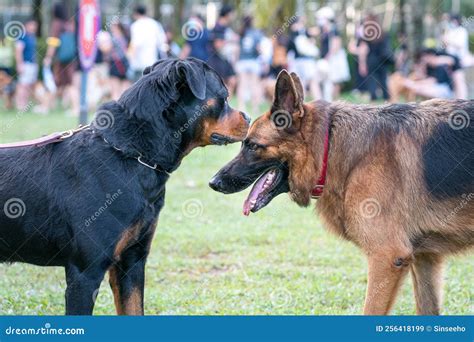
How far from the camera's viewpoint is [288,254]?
30.0ft

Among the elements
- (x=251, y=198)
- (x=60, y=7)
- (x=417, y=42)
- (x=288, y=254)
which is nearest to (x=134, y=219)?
(x=251, y=198)

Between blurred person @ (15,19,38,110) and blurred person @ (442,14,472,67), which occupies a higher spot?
blurred person @ (442,14,472,67)

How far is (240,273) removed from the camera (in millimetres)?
8359

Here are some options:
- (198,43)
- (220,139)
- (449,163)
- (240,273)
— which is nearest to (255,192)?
(220,139)

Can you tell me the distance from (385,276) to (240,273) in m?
2.90

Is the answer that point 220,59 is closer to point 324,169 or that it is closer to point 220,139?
point 220,139

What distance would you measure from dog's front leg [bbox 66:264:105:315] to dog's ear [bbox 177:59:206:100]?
1404 mm

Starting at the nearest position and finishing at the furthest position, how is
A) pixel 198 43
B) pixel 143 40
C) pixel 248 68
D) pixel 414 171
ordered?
pixel 414 171 < pixel 143 40 < pixel 198 43 < pixel 248 68

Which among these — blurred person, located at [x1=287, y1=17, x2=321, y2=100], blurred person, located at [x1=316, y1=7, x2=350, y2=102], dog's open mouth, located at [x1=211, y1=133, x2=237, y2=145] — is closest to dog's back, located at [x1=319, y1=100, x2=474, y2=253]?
dog's open mouth, located at [x1=211, y1=133, x2=237, y2=145]

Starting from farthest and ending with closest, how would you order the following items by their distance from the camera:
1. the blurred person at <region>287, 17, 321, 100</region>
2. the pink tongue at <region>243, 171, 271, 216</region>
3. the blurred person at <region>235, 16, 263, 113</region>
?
the blurred person at <region>287, 17, 321, 100</region>, the blurred person at <region>235, 16, 263, 113</region>, the pink tongue at <region>243, 171, 271, 216</region>

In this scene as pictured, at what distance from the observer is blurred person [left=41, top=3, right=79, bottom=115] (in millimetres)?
23969

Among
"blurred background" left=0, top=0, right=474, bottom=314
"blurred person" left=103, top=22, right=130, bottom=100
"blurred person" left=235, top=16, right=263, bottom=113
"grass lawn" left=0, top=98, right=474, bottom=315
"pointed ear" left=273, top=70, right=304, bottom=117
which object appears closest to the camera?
"pointed ear" left=273, top=70, right=304, bottom=117

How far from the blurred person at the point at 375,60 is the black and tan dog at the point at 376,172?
68.0 feet

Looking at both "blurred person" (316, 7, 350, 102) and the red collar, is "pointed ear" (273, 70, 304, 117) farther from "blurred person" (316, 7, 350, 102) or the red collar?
"blurred person" (316, 7, 350, 102)
